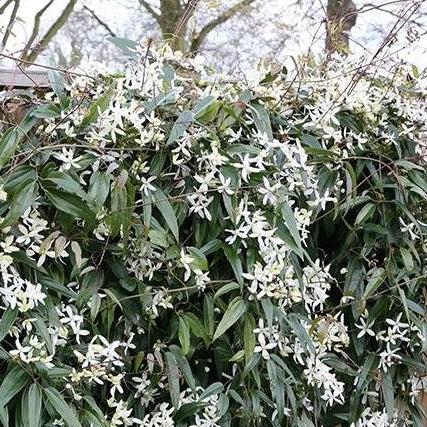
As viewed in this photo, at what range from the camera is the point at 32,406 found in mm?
1168

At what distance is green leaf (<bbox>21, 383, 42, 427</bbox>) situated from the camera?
45.5 inches

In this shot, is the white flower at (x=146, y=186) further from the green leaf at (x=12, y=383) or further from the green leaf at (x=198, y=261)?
the green leaf at (x=12, y=383)

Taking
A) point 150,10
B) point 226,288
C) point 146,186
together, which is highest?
point 150,10

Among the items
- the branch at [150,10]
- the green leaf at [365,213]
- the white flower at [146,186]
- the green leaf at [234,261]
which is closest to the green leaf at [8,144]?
the white flower at [146,186]

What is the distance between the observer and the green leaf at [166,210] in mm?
1357

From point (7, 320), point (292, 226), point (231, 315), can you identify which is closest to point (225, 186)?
point (292, 226)

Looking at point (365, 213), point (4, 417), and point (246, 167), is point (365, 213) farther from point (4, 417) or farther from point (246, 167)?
point (4, 417)

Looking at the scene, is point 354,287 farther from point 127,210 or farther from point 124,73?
point 124,73

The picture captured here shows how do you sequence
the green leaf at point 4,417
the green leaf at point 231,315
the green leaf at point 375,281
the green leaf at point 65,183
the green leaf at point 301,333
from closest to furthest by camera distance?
1. the green leaf at point 4,417
2. the green leaf at point 65,183
3. the green leaf at point 231,315
4. the green leaf at point 301,333
5. the green leaf at point 375,281

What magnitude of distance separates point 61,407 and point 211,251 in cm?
45

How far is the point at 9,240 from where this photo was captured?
4.05 feet

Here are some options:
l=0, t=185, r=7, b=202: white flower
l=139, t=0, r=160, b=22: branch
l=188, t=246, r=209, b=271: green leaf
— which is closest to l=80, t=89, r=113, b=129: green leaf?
l=0, t=185, r=7, b=202: white flower

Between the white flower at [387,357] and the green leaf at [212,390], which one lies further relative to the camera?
the white flower at [387,357]

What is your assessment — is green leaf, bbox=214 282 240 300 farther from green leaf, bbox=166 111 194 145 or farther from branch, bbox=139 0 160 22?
branch, bbox=139 0 160 22
